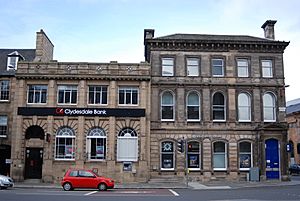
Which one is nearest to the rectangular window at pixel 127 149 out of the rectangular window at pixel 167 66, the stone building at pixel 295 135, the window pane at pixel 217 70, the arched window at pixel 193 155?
the arched window at pixel 193 155

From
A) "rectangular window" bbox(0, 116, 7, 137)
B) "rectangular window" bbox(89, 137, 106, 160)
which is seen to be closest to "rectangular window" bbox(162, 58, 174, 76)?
"rectangular window" bbox(89, 137, 106, 160)

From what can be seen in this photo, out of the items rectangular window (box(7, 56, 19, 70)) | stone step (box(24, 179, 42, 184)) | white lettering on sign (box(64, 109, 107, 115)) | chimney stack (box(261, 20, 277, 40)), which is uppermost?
chimney stack (box(261, 20, 277, 40))

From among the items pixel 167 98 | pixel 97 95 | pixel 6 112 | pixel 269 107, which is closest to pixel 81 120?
pixel 97 95

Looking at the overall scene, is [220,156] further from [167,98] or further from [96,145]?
[96,145]

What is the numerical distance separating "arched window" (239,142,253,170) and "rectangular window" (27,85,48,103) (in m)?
18.4

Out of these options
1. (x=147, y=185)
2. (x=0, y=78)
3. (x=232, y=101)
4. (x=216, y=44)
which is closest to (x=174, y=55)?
(x=216, y=44)

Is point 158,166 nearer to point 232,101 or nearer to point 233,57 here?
point 232,101

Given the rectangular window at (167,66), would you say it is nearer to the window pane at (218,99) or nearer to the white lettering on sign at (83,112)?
the window pane at (218,99)

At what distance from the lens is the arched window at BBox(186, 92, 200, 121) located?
109 feet

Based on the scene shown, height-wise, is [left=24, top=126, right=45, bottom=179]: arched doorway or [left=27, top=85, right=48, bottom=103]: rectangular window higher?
[left=27, top=85, right=48, bottom=103]: rectangular window

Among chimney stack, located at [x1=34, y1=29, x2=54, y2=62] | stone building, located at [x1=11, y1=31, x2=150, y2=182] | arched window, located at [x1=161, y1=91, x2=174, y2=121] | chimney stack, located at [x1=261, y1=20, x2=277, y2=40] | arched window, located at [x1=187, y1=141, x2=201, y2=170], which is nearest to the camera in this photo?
stone building, located at [x1=11, y1=31, x2=150, y2=182]

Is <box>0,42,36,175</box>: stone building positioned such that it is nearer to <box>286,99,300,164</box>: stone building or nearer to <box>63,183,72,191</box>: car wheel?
<box>63,183,72,191</box>: car wheel

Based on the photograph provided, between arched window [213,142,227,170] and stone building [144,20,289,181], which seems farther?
arched window [213,142,227,170]

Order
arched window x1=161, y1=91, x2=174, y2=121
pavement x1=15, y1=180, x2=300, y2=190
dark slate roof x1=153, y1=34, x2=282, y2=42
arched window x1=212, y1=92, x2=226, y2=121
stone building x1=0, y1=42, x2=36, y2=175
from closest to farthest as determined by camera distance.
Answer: pavement x1=15, y1=180, x2=300, y2=190, arched window x1=161, y1=91, x2=174, y2=121, arched window x1=212, y1=92, x2=226, y2=121, stone building x1=0, y1=42, x2=36, y2=175, dark slate roof x1=153, y1=34, x2=282, y2=42
